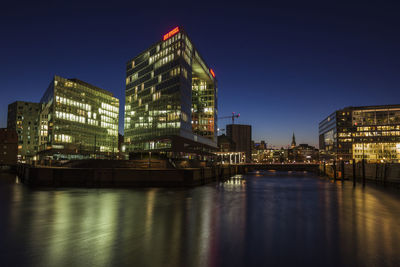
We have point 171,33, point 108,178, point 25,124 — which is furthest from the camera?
point 25,124

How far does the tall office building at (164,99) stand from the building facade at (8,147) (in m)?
77.8

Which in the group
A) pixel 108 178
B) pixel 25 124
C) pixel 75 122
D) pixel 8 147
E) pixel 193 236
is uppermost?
pixel 25 124

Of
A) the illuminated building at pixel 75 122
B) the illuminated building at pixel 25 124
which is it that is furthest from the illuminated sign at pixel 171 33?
the illuminated building at pixel 25 124

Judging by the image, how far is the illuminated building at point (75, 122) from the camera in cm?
12275

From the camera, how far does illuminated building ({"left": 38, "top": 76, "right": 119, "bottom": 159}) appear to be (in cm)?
12275

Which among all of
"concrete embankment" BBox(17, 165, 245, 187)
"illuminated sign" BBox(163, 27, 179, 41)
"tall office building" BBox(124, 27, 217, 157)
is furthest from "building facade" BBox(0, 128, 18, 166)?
"concrete embankment" BBox(17, 165, 245, 187)

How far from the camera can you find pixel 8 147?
15550cm

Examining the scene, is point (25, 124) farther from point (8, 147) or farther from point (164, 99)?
point (164, 99)

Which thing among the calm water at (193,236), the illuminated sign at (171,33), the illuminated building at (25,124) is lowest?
the calm water at (193,236)

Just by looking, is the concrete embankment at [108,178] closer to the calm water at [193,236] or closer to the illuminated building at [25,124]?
the calm water at [193,236]

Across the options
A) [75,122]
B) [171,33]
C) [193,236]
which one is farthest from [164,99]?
[193,236]

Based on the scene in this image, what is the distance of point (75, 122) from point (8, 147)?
55799 millimetres

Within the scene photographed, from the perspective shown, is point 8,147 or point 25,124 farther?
point 25,124

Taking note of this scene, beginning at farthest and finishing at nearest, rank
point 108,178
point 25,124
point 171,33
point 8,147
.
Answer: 1. point 25,124
2. point 8,147
3. point 171,33
4. point 108,178
